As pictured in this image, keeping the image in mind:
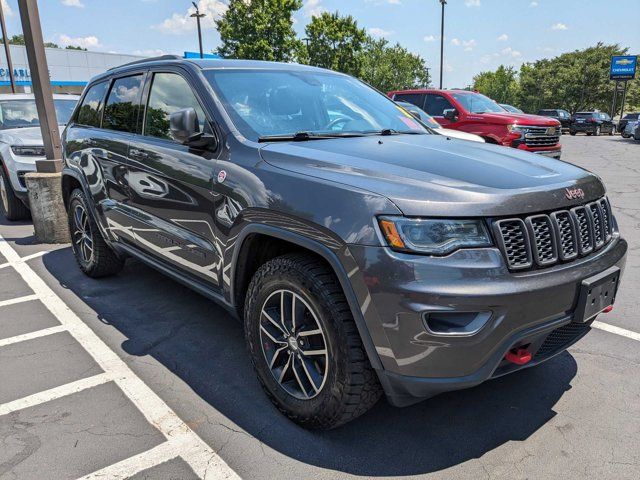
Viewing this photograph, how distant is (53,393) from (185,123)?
5.74ft

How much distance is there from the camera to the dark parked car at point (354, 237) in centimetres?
A: 202

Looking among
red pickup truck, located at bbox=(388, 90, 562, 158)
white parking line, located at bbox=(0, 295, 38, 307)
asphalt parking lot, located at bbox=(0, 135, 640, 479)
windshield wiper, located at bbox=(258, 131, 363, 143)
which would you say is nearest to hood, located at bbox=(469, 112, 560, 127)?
red pickup truck, located at bbox=(388, 90, 562, 158)

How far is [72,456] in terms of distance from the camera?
7.96 feet

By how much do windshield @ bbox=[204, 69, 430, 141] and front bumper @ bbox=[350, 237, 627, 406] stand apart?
128 cm

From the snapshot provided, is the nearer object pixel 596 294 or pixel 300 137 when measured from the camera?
pixel 596 294

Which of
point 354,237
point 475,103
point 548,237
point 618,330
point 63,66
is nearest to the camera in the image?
point 354,237

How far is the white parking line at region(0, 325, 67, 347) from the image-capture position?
3709 mm

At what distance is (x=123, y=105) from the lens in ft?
13.5

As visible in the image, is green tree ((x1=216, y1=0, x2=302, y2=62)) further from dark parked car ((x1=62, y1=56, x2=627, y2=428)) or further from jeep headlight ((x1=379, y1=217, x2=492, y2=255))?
jeep headlight ((x1=379, y1=217, x2=492, y2=255))

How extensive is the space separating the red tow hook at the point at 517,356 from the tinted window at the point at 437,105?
10.3 metres

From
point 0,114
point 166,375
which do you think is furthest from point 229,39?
point 166,375

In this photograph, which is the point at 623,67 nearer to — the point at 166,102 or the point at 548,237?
the point at 166,102

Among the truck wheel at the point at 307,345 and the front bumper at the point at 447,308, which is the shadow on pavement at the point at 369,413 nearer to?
the truck wheel at the point at 307,345

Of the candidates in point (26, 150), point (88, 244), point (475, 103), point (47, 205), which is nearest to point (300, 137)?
point (88, 244)
